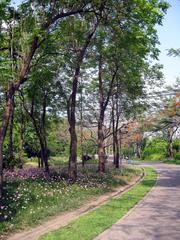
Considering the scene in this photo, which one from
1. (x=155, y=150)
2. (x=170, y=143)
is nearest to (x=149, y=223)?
(x=170, y=143)

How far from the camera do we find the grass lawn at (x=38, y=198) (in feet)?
38.2

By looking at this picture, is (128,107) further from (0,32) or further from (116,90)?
(0,32)

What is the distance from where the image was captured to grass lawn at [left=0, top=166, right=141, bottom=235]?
1166 cm

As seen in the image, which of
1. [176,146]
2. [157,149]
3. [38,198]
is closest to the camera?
[38,198]

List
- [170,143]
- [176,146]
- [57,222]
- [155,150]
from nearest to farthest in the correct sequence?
[57,222] → [170,143] → [176,146] → [155,150]

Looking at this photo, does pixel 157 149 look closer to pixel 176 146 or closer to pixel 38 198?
pixel 176 146

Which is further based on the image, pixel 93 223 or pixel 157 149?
pixel 157 149

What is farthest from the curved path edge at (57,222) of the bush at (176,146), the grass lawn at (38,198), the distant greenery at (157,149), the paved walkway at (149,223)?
the distant greenery at (157,149)

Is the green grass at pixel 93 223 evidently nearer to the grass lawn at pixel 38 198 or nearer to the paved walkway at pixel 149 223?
the paved walkway at pixel 149 223

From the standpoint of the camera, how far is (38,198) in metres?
14.3

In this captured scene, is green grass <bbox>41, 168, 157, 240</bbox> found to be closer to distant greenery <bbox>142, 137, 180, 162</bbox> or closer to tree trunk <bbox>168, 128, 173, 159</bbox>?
tree trunk <bbox>168, 128, 173, 159</bbox>

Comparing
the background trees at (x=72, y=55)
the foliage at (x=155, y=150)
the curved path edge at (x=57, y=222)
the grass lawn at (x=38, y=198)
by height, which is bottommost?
the curved path edge at (x=57, y=222)

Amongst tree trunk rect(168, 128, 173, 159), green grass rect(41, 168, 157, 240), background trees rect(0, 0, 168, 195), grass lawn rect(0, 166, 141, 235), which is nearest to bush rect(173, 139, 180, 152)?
tree trunk rect(168, 128, 173, 159)

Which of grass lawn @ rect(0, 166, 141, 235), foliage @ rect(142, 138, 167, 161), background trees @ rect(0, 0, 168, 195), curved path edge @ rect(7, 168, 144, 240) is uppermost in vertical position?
background trees @ rect(0, 0, 168, 195)
